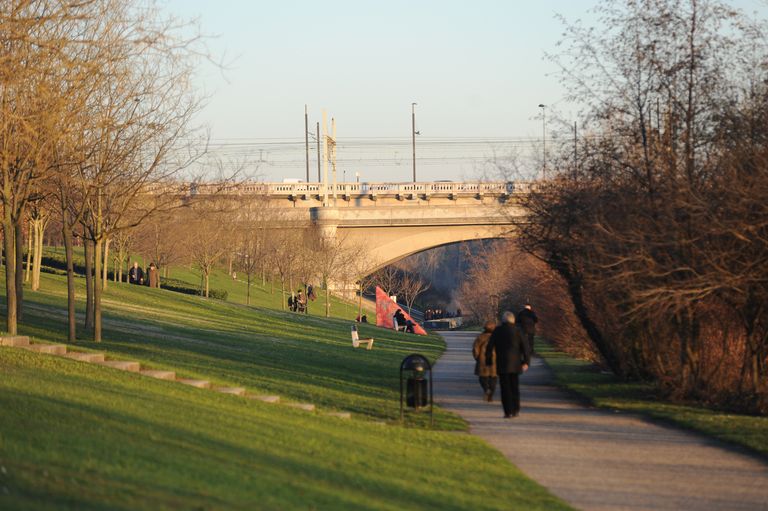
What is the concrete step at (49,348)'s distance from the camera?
19.7 metres

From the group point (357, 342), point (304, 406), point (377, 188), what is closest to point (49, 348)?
point (304, 406)

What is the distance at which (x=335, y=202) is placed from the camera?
6838cm

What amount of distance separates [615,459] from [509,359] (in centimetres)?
401

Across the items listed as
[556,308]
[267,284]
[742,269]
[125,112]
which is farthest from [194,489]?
[267,284]

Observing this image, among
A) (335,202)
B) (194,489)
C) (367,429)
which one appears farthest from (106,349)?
(335,202)

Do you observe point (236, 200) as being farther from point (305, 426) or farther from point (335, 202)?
point (305, 426)

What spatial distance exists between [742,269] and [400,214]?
51452 mm

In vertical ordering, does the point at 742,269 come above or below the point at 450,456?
above

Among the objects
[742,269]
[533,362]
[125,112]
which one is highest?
[125,112]

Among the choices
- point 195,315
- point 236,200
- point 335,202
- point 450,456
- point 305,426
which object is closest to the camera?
point 450,456

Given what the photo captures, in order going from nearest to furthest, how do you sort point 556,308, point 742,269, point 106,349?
point 742,269 < point 106,349 < point 556,308

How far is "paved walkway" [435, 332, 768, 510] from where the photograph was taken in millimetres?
11461

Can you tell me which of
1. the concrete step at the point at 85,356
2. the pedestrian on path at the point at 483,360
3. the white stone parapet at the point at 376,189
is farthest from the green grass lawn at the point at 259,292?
the concrete step at the point at 85,356

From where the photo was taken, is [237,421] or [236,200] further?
[236,200]
